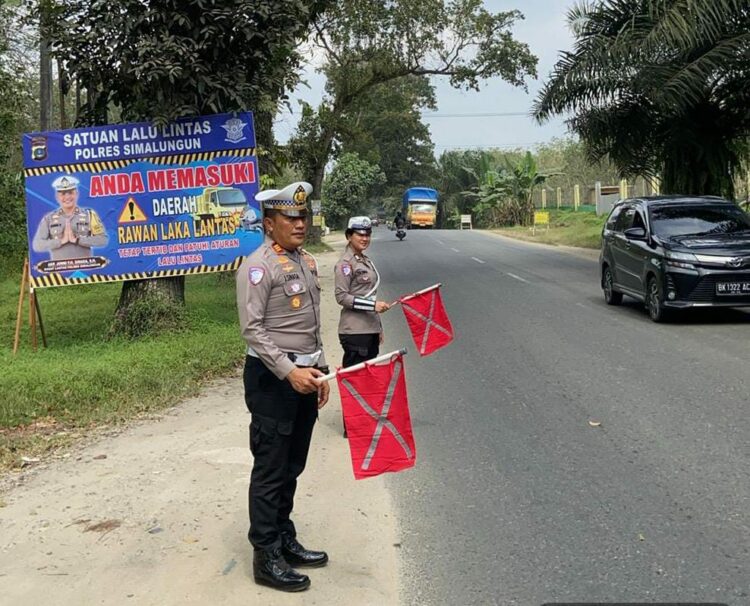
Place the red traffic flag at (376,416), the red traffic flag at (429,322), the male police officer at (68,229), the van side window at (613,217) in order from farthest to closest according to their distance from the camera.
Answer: the van side window at (613,217)
the male police officer at (68,229)
the red traffic flag at (429,322)
the red traffic flag at (376,416)

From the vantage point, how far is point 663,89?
1731 cm

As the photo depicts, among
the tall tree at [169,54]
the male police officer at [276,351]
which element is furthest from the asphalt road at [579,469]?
the tall tree at [169,54]

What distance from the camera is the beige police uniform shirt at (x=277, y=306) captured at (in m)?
3.68

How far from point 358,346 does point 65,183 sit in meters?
5.84

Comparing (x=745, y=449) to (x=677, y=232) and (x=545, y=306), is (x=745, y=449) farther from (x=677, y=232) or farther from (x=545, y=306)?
(x=545, y=306)

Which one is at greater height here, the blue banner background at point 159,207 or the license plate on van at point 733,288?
the blue banner background at point 159,207

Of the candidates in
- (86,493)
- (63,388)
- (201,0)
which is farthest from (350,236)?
(201,0)

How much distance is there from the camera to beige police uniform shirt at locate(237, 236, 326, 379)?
3.68 metres

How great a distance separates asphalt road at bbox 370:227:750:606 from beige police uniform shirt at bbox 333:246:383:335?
3.13ft

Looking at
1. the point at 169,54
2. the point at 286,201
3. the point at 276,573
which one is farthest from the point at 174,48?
the point at 276,573

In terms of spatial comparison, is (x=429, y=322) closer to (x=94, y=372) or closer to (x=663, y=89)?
(x=94, y=372)

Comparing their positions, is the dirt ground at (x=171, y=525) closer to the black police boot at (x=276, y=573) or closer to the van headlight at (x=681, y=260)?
the black police boot at (x=276, y=573)

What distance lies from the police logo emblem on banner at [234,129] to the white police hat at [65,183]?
2.04 meters

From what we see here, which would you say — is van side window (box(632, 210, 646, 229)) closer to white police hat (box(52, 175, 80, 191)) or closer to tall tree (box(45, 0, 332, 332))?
tall tree (box(45, 0, 332, 332))
